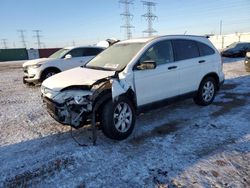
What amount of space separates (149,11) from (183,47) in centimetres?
4637

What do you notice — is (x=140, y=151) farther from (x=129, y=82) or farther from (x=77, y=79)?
(x=77, y=79)

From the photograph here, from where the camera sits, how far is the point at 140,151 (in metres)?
4.04

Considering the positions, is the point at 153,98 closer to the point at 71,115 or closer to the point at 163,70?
the point at 163,70

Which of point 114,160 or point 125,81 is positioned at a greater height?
point 125,81

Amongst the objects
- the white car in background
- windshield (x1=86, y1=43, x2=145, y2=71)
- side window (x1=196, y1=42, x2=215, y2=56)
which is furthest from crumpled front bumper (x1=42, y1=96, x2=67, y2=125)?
the white car in background

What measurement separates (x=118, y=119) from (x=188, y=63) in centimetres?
238

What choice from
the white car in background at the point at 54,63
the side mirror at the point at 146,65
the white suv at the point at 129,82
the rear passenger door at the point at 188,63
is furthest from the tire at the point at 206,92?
the white car in background at the point at 54,63

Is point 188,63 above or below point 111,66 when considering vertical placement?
below

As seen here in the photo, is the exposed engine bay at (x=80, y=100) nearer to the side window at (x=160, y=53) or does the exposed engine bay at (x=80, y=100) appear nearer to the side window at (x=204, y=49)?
the side window at (x=160, y=53)

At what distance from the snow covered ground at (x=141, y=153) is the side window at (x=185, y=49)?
4.48 ft

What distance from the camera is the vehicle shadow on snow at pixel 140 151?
3393 mm

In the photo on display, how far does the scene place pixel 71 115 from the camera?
4230 mm

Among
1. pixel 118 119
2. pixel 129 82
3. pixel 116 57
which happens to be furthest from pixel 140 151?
pixel 116 57

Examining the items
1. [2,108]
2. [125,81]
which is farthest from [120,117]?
[2,108]
